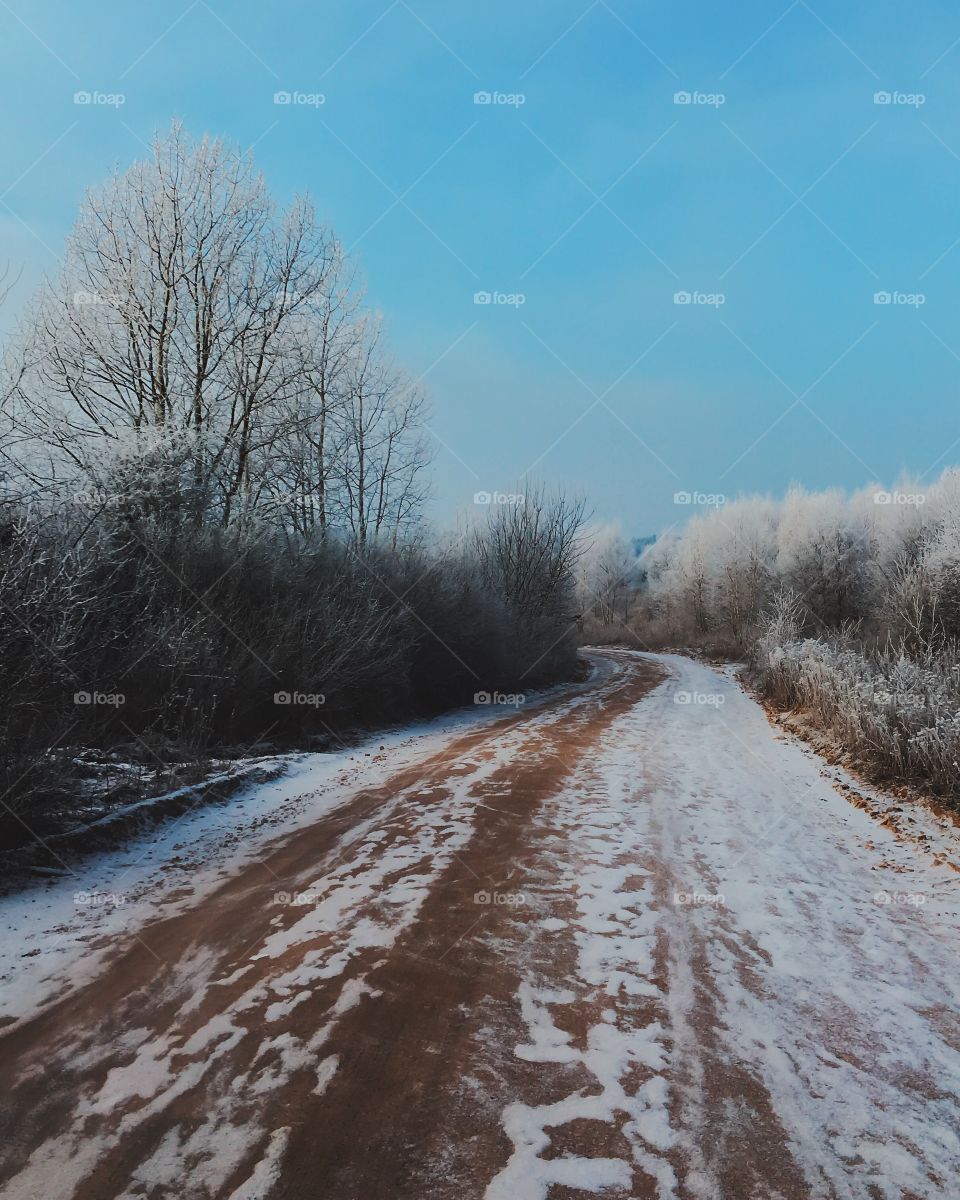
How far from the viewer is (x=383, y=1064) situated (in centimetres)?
296

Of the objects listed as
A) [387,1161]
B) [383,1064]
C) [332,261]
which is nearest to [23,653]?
[383,1064]

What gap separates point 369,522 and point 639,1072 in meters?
18.9

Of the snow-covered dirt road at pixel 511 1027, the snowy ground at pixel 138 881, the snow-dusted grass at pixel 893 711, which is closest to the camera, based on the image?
the snow-covered dirt road at pixel 511 1027

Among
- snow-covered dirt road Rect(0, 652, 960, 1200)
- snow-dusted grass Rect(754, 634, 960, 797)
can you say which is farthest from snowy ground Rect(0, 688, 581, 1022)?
snow-dusted grass Rect(754, 634, 960, 797)

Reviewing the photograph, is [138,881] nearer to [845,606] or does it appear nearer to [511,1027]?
[511,1027]

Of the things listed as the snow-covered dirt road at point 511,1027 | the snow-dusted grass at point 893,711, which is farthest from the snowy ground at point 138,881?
the snow-dusted grass at point 893,711

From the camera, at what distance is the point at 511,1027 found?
3277 mm

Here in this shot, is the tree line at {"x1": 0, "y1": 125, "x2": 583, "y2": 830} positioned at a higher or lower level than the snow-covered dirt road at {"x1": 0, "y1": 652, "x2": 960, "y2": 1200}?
higher

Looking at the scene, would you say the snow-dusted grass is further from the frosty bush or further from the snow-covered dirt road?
the snow-covered dirt road

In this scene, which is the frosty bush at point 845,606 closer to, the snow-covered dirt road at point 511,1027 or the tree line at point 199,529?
the snow-covered dirt road at point 511,1027

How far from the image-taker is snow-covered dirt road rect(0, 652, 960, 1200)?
246 cm

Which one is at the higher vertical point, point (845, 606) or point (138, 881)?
point (845, 606)

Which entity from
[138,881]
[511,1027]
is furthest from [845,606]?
[511,1027]

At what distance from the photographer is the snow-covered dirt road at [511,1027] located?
2461mm
